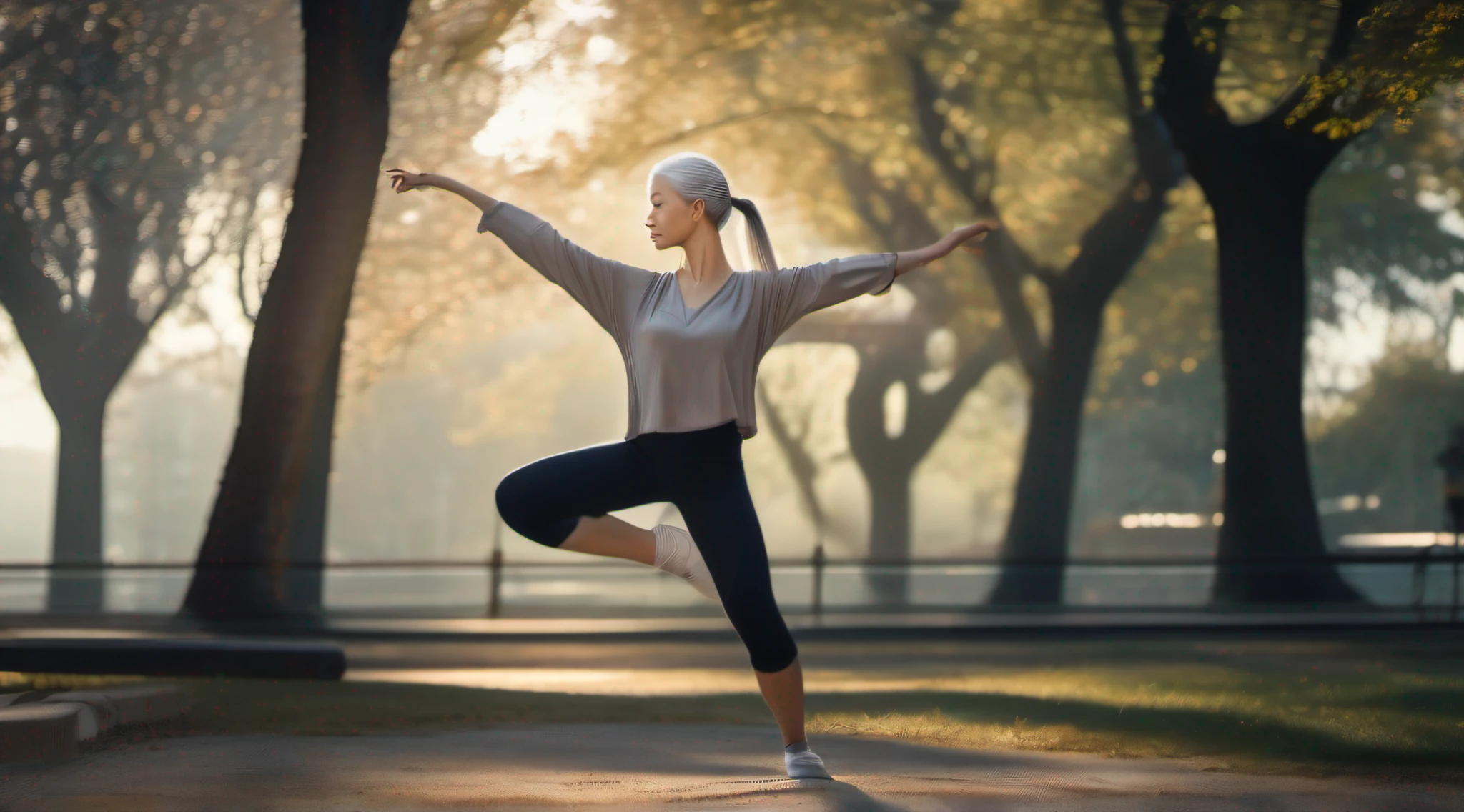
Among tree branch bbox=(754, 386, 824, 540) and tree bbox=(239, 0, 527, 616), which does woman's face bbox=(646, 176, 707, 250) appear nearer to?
tree bbox=(239, 0, 527, 616)

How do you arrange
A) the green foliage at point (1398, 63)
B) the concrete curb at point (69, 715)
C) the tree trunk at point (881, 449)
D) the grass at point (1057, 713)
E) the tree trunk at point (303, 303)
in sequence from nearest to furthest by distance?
the concrete curb at point (69, 715) → the grass at point (1057, 713) → the green foliage at point (1398, 63) → the tree trunk at point (303, 303) → the tree trunk at point (881, 449)

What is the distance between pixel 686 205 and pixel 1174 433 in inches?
1206

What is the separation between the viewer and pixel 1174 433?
109 ft

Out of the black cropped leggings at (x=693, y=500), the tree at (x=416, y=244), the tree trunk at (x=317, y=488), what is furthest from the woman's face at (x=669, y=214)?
the tree at (x=416, y=244)

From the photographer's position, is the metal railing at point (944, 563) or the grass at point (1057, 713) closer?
the grass at point (1057, 713)

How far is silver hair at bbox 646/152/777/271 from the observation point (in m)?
4.57

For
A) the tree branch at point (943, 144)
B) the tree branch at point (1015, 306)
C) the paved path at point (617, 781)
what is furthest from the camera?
the tree branch at point (943, 144)

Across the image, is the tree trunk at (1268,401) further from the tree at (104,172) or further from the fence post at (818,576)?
the tree at (104,172)

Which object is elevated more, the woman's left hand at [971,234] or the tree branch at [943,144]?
the tree branch at [943,144]

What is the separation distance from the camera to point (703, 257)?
4.57 m

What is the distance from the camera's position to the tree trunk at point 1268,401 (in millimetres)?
14531

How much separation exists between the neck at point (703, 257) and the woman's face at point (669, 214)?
3 cm

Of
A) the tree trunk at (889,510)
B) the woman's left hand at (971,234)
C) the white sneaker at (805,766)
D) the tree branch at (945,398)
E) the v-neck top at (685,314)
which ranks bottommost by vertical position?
the white sneaker at (805,766)

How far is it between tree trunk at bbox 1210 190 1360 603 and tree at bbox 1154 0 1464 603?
0.03ft
